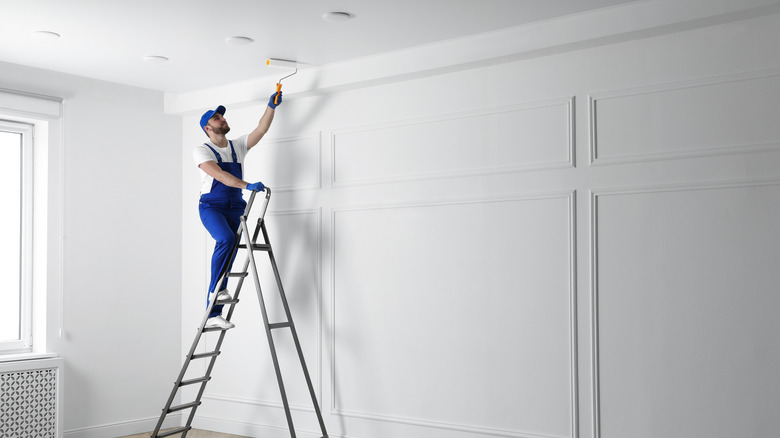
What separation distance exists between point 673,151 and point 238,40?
8.03 feet

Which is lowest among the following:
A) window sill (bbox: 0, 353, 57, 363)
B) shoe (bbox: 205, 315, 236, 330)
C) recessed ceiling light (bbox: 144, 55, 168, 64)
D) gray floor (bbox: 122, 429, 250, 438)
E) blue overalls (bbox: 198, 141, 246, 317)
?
gray floor (bbox: 122, 429, 250, 438)

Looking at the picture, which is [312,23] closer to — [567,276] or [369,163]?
[369,163]

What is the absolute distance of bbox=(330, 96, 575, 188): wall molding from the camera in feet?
12.3

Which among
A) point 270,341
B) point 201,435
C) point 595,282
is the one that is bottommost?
point 201,435

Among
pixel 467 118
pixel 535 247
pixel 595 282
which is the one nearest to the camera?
pixel 595 282

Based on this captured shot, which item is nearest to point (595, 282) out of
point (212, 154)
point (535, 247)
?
point (535, 247)

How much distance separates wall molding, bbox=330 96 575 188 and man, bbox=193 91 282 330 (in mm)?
568

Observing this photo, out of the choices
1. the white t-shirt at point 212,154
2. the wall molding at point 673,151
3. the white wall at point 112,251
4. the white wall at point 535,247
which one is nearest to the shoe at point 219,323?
the white wall at point 535,247

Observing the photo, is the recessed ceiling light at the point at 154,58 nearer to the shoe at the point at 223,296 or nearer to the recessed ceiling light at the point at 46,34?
the recessed ceiling light at the point at 46,34

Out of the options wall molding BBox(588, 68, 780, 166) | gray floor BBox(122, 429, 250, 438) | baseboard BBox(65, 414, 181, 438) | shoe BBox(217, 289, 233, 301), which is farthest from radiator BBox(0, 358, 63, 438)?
wall molding BBox(588, 68, 780, 166)

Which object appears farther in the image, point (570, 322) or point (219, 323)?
point (219, 323)

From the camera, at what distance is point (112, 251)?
16.6ft

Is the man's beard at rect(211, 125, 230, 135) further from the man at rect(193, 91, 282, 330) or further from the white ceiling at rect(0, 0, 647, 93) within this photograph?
the white ceiling at rect(0, 0, 647, 93)

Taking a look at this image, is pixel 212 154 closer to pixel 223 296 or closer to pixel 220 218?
pixel 220 218
